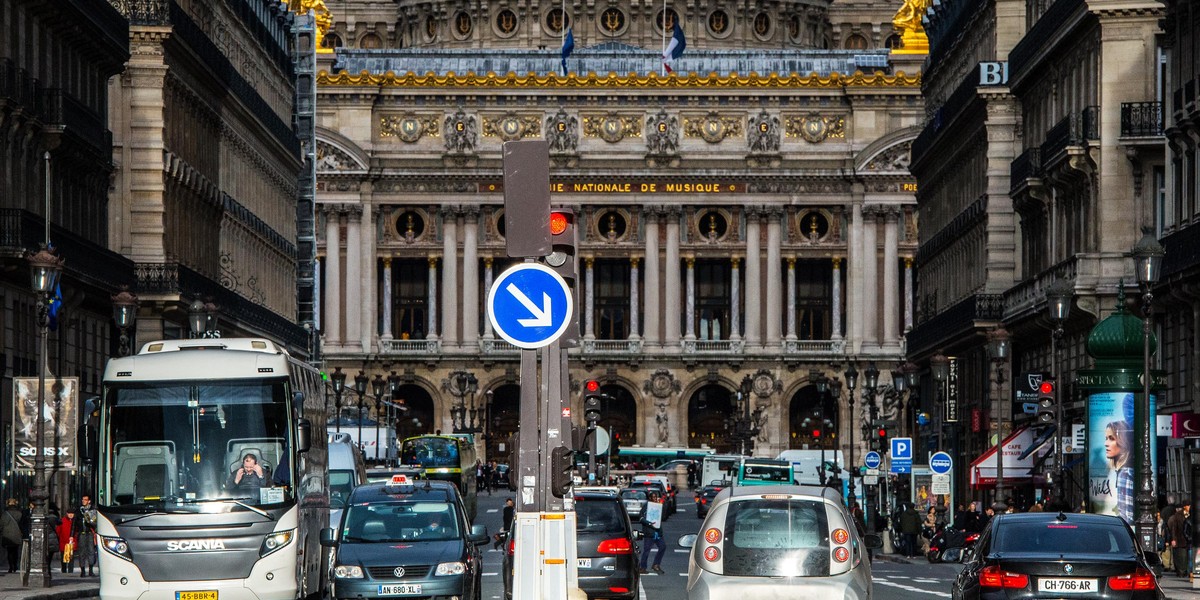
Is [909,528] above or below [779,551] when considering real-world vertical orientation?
below

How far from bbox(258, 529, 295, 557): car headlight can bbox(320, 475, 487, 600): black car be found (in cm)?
52

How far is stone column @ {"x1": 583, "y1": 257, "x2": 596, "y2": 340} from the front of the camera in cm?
15575

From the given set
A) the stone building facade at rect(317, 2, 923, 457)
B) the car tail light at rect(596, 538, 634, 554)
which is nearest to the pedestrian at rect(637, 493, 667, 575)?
the car tail light at rect(596, 538, 634, 554)

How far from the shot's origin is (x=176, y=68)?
77.7m

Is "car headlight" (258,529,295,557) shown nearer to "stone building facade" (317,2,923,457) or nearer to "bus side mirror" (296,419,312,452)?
"bus side mirror" (296,419,312,452)

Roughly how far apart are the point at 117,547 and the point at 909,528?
3464cm

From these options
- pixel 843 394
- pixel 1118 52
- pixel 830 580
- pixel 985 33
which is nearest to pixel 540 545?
pixel 830 580

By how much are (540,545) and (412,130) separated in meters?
125

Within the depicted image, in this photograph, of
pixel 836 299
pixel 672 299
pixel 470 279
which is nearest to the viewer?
pixel 836 299

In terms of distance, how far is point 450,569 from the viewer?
1460 inches

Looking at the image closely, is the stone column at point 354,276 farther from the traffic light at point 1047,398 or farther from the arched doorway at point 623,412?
the traffic light at point 1047,398

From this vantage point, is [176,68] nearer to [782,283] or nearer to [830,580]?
[830,580]

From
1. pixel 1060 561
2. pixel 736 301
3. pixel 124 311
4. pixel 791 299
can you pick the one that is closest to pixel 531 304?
pixel 1060 561

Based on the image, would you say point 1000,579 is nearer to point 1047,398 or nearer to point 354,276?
point 1047,398
